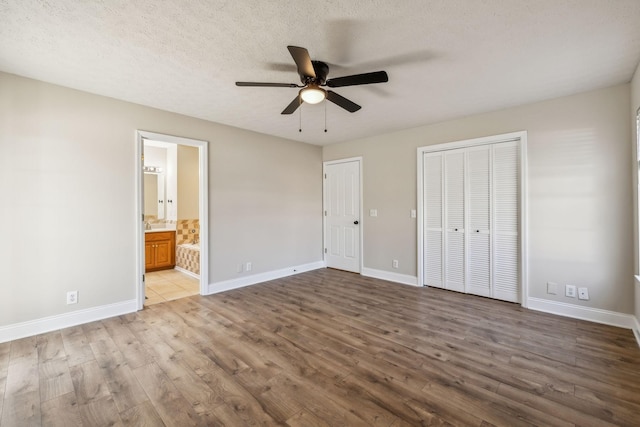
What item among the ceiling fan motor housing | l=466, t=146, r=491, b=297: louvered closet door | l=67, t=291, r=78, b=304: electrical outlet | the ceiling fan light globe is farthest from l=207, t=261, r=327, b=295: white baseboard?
the ceiling fan motor housing

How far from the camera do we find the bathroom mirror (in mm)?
5730

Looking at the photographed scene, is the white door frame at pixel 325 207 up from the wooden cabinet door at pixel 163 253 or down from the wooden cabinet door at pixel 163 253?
up

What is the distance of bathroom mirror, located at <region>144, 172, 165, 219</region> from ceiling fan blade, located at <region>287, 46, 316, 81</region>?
494 centimetres

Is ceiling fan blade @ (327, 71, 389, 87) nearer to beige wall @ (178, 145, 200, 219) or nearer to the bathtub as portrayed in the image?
the bathtub

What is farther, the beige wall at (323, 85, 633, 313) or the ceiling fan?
the beige wall at (323, 85, 633, 313)

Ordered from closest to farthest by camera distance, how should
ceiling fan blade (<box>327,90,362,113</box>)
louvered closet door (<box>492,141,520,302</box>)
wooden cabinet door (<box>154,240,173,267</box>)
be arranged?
ceiling fan blade (<box>327,90,362,113</box>) → louvered closet door (<box>492,141,520,302</box>) → wooden cabinet door (<box>154,240,173,267</box>)

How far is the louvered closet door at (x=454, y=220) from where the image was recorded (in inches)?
155

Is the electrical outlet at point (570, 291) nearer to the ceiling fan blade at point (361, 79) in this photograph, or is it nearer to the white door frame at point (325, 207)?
the white door frame at point (325, 207)

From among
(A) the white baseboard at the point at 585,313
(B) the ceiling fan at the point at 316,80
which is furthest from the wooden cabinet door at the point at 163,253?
(A) the white baseboard at the point at 585,313

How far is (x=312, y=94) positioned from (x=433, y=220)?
2.86 m

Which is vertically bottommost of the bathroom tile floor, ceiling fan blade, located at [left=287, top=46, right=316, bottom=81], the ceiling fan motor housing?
the bathroom tile floor

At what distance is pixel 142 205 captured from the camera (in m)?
3.39

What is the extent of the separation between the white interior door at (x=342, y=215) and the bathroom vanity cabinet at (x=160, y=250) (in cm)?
312

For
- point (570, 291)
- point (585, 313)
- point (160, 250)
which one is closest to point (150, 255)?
point (160, 250)
